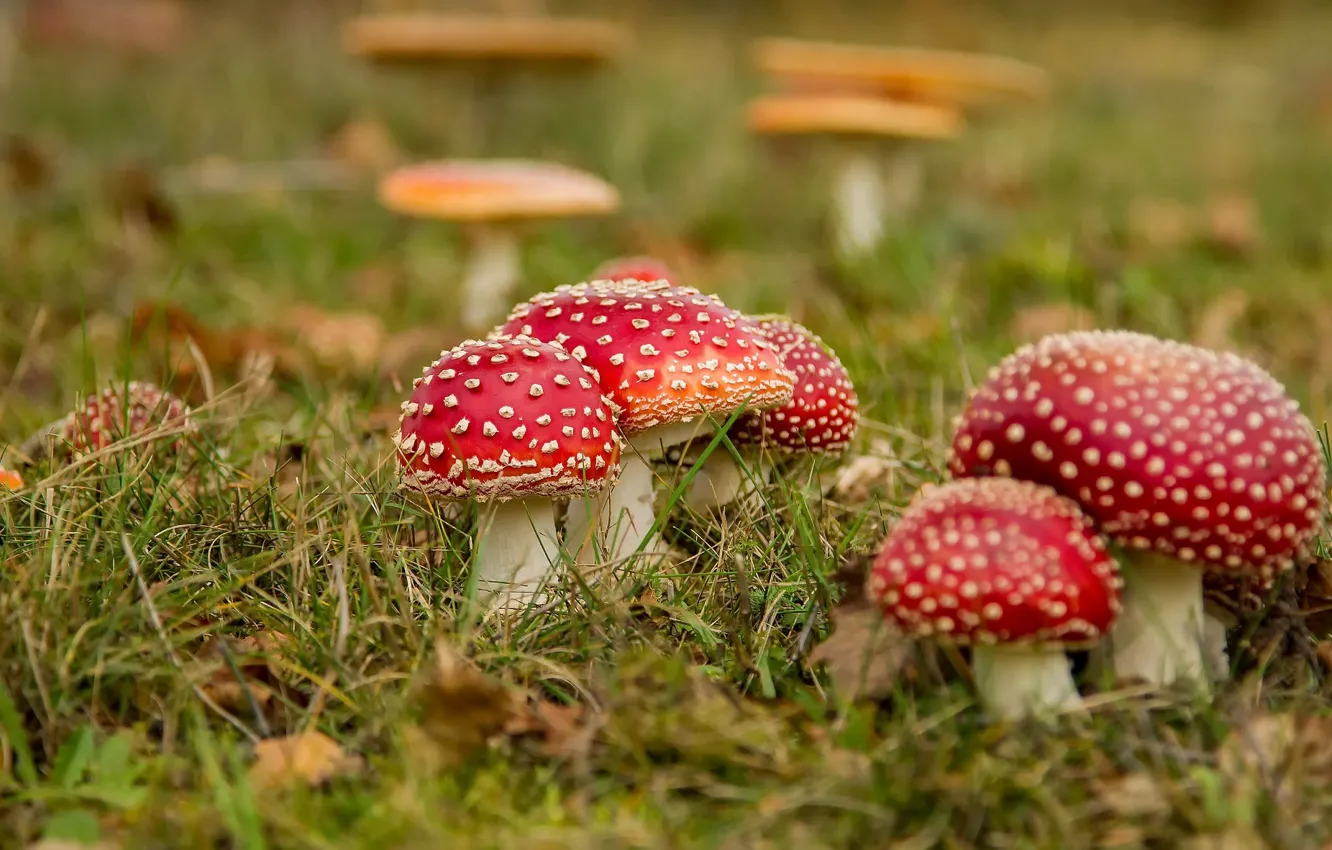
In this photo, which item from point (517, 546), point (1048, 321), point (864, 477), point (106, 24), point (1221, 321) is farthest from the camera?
point (106, 24)

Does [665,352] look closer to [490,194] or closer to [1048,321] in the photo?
[1048,321]

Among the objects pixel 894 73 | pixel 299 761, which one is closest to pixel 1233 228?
pixel 894 73

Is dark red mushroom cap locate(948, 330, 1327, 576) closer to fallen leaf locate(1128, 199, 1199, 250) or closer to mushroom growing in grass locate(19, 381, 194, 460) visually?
mushroom growing in grass locate(19, 381, 194, 460)

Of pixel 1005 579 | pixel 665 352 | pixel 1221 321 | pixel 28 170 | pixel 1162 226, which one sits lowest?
pixel 1162 226

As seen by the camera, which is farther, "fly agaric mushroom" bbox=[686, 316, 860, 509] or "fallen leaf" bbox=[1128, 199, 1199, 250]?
"fallen leaf" bbox=[1128, 199, 1199, 250]

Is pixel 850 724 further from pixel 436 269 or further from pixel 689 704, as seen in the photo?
pixel 436 269

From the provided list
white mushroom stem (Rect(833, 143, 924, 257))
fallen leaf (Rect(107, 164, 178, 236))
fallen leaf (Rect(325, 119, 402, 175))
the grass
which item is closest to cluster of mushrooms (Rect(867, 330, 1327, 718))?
the grass
